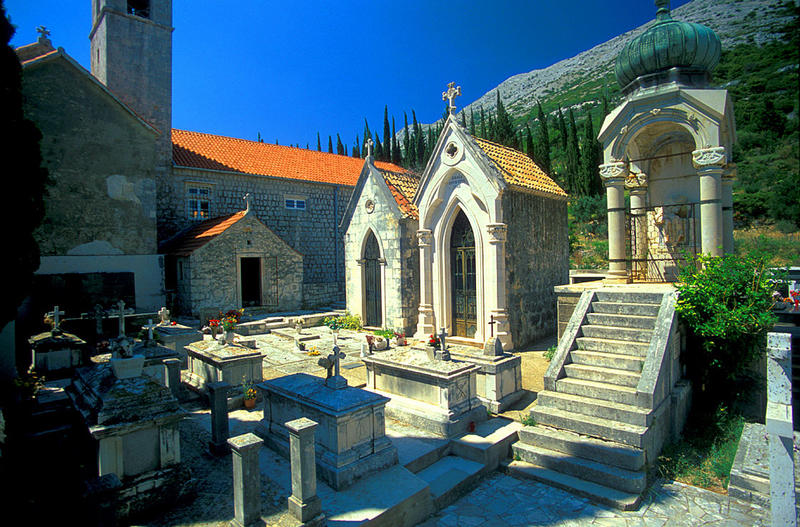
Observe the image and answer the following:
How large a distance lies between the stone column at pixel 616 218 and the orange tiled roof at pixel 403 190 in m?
6.84

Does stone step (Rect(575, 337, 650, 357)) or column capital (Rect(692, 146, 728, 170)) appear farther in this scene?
column capital (Rect(692, 146, 728, 170))

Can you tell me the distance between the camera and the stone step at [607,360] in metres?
7.52

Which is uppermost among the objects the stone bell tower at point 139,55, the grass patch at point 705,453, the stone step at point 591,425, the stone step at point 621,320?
the stone bell tower at point 139,55

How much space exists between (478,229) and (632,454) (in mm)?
8108

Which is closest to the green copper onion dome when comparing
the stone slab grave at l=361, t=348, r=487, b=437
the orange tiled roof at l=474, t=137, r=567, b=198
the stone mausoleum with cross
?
the orange tiled roof at l=474, t=137, r=567, b=198

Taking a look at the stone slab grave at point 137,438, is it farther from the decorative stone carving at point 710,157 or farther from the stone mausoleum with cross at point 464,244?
the decorative stone carving at point 710,157

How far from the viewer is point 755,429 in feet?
22.1

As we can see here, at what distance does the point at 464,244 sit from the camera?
13969 mm

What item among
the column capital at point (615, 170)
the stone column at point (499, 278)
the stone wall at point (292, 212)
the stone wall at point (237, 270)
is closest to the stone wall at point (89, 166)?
the stone wall at point (237, 270)

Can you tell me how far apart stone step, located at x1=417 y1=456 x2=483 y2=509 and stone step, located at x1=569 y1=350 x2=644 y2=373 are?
9.58 feet

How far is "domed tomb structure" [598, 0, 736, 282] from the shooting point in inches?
352

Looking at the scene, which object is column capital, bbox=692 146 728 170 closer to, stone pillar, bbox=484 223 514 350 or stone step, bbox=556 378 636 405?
stone pillar, bbox=484 223 514 350

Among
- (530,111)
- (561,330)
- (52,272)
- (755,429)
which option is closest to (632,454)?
(755,429)

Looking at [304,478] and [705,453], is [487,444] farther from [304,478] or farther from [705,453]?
[705,453]
